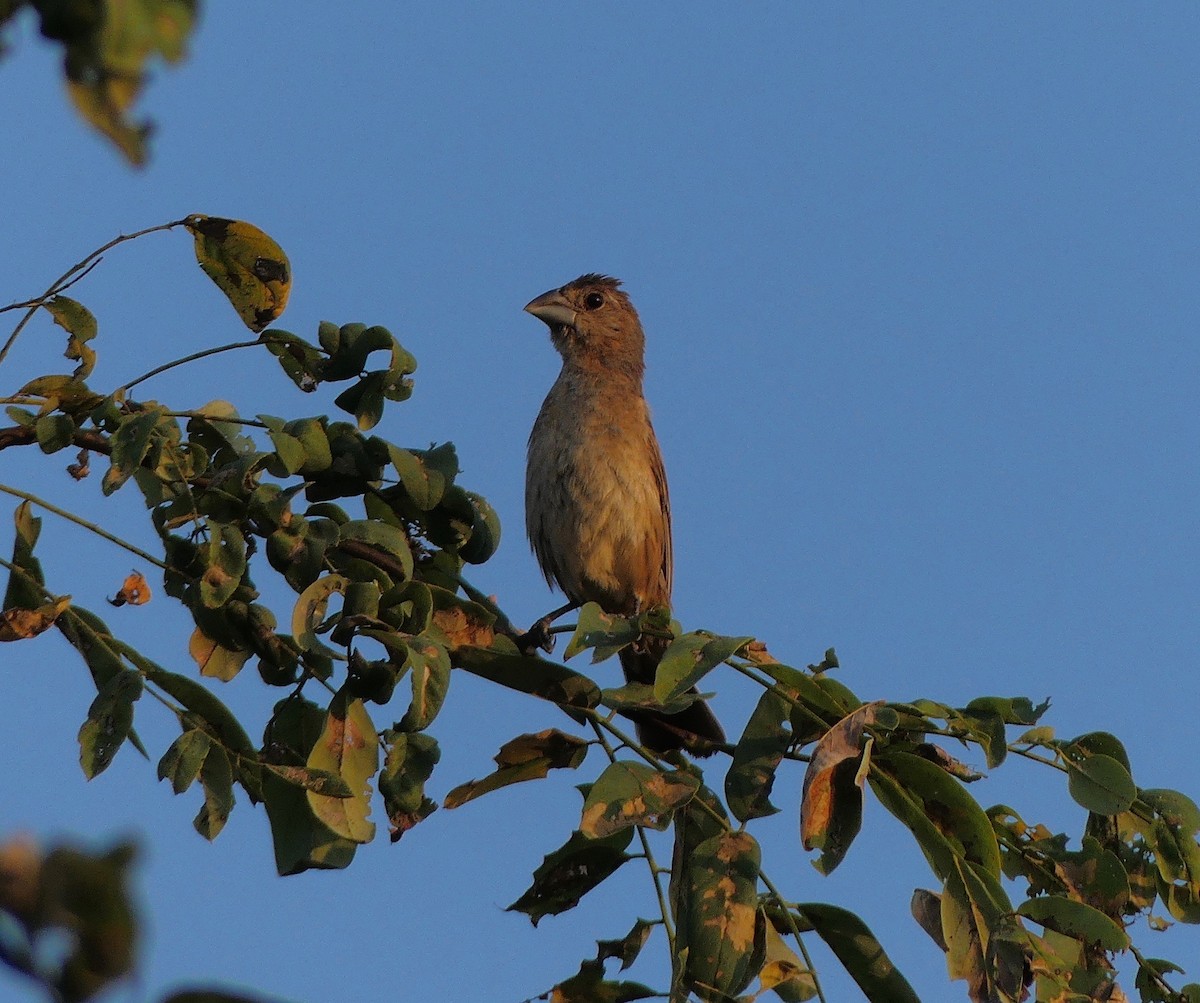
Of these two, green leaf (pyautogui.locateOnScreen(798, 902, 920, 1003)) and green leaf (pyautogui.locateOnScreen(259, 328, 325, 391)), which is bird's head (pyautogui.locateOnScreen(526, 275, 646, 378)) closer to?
green leaf (pyautogui.locateOnScreen(259, 328, 325, 391))

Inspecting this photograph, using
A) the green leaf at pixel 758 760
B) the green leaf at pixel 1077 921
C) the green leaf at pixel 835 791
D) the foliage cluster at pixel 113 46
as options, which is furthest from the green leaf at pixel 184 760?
the foliage cluster at pixel 113 46

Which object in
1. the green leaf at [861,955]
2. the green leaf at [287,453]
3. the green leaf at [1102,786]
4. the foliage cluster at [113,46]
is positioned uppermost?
the green leaf at [1102,786]

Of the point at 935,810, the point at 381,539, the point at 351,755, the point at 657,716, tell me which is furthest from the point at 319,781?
the point at 935,810

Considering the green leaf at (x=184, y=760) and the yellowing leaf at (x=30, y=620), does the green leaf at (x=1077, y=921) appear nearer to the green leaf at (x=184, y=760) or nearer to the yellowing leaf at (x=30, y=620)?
the green leaf at (x=184, y=760)

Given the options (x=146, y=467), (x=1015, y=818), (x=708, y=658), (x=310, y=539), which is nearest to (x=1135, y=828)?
(x=1015, y=818)

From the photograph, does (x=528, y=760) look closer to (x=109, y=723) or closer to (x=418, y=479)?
(x=418, y=479)

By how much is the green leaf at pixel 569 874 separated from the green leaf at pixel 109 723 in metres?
0.92

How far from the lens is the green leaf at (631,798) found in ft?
8.42

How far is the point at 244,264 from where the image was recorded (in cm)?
307

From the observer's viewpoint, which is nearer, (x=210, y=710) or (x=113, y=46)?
(x=113, y=46)

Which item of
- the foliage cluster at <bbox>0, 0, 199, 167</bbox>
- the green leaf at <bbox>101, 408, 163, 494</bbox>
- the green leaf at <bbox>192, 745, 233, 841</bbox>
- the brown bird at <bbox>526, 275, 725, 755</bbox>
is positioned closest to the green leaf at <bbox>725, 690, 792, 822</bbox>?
the green leaf at <bbox>192, 745, 233, 841</bbox>

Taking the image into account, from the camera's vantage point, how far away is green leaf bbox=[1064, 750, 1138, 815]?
2785mm

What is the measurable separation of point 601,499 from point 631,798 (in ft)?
13.7

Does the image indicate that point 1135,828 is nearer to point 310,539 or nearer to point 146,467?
point 310,539
